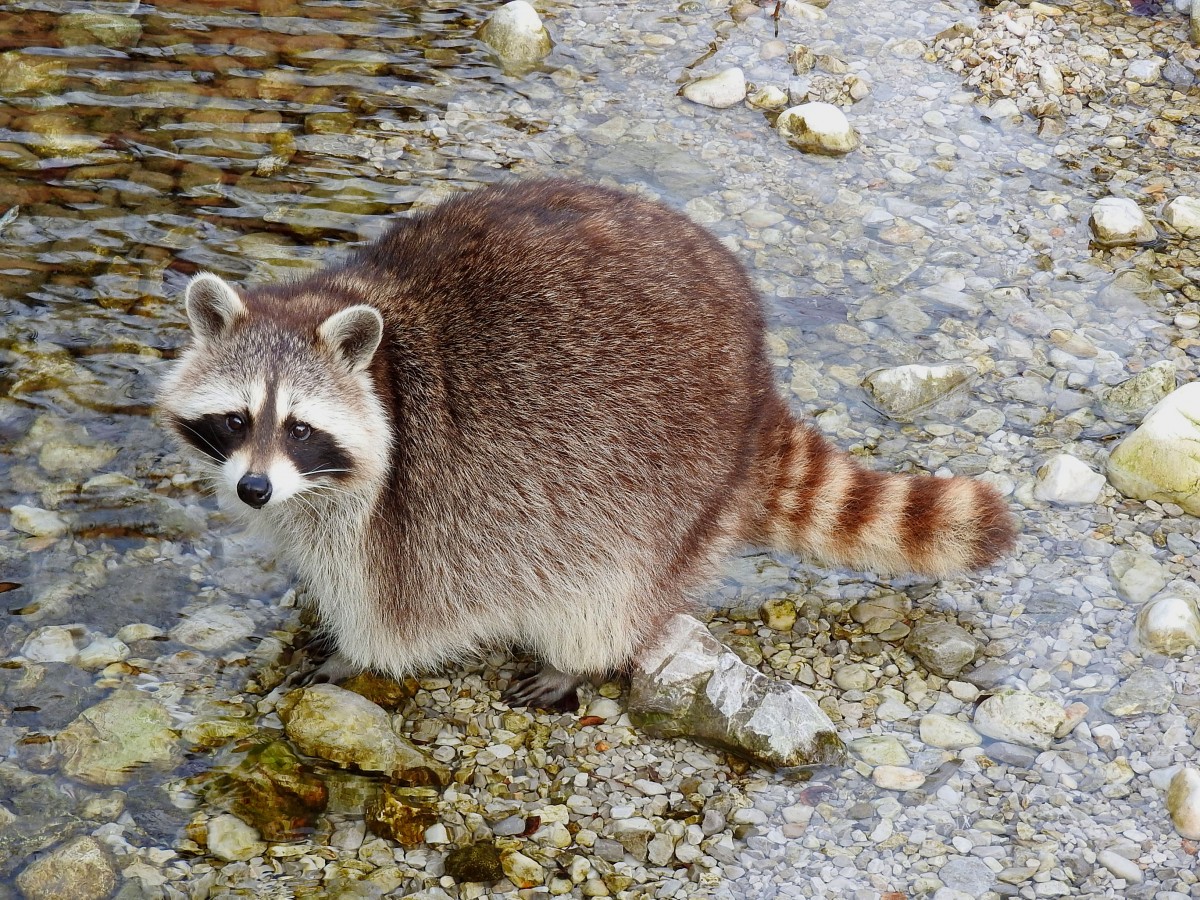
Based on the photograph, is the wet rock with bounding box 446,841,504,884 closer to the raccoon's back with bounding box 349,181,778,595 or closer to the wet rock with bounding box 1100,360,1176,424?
the raccoon's back with bounding box 349,181,778,595

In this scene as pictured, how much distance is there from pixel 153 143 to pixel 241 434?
7.53 ft

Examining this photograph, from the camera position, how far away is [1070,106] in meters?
5.88

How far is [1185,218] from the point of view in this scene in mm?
5172

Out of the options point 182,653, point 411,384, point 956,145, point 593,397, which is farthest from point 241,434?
point 956,145

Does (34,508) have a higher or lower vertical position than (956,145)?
lower

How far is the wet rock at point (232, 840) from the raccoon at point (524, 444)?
614 mm

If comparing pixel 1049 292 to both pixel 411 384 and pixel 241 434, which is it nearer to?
pixel 411 384

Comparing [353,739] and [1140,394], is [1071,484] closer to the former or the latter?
[1140,394]

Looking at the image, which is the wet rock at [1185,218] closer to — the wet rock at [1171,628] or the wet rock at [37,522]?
the wet rock at [1171,628]

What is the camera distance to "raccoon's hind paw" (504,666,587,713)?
3.69 m

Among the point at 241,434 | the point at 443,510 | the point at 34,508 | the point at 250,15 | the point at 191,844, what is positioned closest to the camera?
the point at 191,844

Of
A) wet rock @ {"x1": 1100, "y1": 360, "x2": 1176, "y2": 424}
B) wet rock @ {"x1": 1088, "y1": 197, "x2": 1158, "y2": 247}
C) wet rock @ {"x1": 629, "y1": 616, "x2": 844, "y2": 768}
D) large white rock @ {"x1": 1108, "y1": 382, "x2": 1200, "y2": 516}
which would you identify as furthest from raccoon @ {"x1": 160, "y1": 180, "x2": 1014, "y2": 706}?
wet rock @ {"x1": 1088, "y1": 197, "x2": 1158, "y2": 247}

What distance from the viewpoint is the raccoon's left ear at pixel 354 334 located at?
3.34m

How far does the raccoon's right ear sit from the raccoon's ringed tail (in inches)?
64.5
